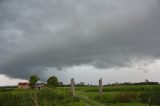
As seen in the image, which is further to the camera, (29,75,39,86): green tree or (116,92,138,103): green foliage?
(29,75,39,86): green tree

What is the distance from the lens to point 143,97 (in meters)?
36.8

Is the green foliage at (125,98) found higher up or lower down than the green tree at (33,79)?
lower down

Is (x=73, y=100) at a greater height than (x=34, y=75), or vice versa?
(x=34, y=75)

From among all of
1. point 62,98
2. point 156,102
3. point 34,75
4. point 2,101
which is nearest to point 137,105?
point 156,102

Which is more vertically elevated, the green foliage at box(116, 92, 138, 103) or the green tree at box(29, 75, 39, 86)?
the green tree at box(29, 75, 39, 86)

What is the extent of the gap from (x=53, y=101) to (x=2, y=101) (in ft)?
15.2

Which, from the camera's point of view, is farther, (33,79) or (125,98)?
(33,79)

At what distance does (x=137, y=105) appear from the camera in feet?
105

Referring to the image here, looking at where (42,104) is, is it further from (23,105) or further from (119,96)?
(119,96)

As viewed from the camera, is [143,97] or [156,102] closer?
[156,102]

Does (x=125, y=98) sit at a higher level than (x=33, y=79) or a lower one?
lower

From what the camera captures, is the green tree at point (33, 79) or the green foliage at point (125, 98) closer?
the green foliage at point (125, 98)

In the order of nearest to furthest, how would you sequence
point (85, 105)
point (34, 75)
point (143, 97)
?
point (85, 105) → point (143, 97) → point (34, 75)

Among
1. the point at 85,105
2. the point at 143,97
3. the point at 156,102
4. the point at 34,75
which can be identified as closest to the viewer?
the point at 85,105
